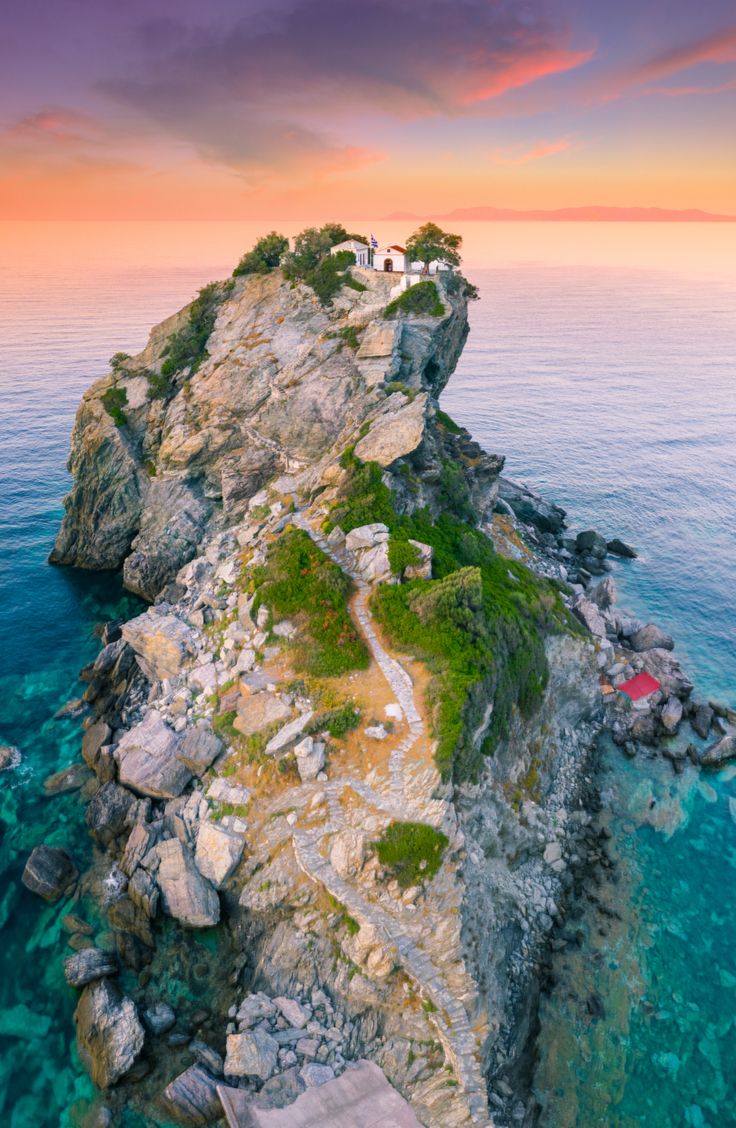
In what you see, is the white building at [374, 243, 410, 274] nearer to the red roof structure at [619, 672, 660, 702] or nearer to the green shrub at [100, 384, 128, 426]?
the green shrub at [100, 384, 128, 426]

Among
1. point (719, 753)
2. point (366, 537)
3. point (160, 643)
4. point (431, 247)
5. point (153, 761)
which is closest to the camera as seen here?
point (153, 761)

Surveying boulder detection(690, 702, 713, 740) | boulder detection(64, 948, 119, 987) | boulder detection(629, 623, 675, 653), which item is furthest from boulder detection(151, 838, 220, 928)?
boulder detection(629, 623, 675, 653)

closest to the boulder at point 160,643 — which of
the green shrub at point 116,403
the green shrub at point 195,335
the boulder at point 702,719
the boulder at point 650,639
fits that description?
the green shrub at point 116,403

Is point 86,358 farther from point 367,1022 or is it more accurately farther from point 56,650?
point 367,1022

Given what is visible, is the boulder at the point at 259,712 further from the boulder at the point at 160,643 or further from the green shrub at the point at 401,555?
the green shrub at the point at 401,555

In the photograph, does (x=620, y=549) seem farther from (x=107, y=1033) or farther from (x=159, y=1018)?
(x=107, y=1033)

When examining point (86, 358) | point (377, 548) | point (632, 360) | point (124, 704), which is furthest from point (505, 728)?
point (632, 360)

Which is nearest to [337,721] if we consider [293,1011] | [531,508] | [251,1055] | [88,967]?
[293,1011]
